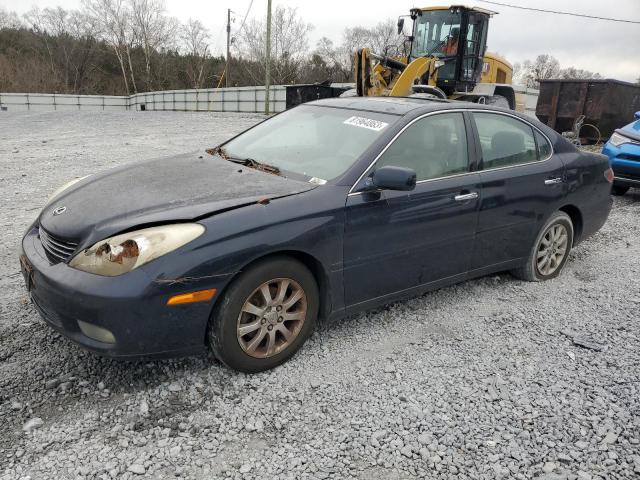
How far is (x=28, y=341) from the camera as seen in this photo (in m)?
3.13

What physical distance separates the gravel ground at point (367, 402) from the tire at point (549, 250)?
1.27 ft

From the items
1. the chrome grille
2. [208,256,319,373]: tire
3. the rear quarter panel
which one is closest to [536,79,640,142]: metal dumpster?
the rear quarter panel

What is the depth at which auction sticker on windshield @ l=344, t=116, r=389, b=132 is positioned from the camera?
3.50 m

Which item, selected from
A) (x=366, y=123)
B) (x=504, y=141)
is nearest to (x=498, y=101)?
(x=504, y=141)

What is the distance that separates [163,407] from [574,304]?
327 centimetres

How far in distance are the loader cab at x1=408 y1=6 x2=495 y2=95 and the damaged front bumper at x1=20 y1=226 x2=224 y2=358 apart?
11.1m

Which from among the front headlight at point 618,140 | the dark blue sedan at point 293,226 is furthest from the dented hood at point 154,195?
the front headlight at point 618,140

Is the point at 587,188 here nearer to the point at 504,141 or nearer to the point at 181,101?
the point at 504,141

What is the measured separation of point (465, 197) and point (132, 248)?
2.30m

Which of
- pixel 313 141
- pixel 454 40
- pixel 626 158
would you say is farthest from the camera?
pixel 454 40

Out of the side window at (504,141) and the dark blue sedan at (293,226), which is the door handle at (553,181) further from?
the side window at (504,141)

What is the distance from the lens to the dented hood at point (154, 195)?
271cm

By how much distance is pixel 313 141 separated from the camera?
143 inches

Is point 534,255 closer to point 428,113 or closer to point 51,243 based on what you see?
point 428,113
